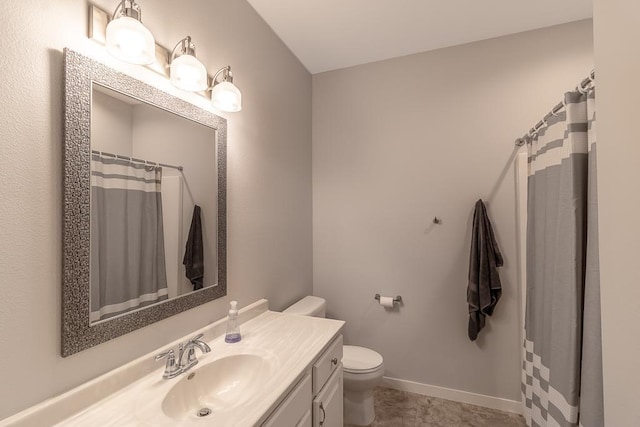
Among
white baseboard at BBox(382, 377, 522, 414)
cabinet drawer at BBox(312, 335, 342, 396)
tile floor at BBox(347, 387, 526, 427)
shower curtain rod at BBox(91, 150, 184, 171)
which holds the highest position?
shower curtain rod at BBox(91, 150, 184, 171)

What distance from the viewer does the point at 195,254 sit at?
55.1 inches

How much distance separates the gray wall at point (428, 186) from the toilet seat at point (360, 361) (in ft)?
1.20

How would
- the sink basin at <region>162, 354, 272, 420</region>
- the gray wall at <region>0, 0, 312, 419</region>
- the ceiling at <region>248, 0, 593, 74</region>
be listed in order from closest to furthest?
the gray wall at <region>0, 0, 312, 419</region> < the sink basin at <region>162, 354, 272, 420</region> < the ceiling at <region>248, 0, 593, 74</region>

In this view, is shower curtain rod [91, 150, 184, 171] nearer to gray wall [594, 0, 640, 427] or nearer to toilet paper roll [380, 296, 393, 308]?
gray wall [594, 0, 640, 427]

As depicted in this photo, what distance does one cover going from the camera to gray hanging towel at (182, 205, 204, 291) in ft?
4.49

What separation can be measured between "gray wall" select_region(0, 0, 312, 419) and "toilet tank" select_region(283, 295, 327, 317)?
223 millimetres

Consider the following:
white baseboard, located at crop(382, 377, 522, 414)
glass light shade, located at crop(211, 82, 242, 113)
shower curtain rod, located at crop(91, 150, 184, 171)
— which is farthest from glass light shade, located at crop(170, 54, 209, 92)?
white baseboard, located at crop(382, 377, 522, 414)

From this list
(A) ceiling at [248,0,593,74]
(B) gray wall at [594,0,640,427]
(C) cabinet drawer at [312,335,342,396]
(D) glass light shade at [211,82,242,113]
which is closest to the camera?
(B) gray wall at [594,0,640,427]

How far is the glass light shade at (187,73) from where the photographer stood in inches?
48.0

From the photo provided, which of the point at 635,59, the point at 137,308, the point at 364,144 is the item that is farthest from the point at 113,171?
the point at 364,144

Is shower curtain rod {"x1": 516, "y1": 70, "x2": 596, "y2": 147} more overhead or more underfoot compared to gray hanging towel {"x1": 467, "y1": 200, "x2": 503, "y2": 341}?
more overhead

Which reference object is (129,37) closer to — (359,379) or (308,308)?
(308,308)

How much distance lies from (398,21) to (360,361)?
232 cm

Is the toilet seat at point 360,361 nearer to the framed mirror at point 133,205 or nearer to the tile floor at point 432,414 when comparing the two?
the tile floor at point 432,414
